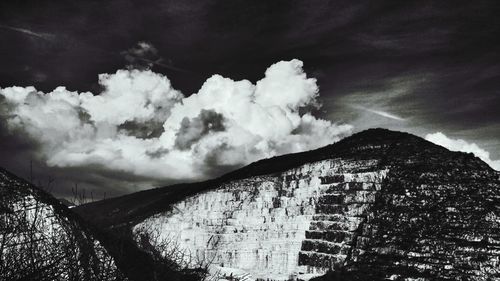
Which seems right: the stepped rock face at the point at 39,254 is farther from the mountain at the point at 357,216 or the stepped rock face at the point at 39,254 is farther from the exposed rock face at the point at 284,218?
the exposed rock face at the point at 284,218


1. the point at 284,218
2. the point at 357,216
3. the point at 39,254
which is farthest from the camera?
the point at 284,218

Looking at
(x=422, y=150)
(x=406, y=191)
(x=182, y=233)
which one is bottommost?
(x=182, y=233)

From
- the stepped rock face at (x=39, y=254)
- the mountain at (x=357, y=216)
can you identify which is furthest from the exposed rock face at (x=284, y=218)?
the stepped rock face at (x=39, y=254)

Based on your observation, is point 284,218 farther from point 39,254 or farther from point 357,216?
point 39,254

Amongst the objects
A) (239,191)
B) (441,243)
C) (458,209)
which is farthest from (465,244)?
(239,191)

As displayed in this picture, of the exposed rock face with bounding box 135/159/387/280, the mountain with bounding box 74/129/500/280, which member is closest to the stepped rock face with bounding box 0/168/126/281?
the mountain with bounding box 74/129/500/280

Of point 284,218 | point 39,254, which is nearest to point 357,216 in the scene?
point 284,218

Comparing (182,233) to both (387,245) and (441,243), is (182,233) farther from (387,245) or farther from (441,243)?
(441,243)

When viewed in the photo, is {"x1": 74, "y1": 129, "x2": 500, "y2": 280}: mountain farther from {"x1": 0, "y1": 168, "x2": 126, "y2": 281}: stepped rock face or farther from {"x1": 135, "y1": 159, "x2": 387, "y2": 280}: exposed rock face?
{"x1": 0, "y1": 168, "x2": 126, "y2": 281}: stepped rock face
